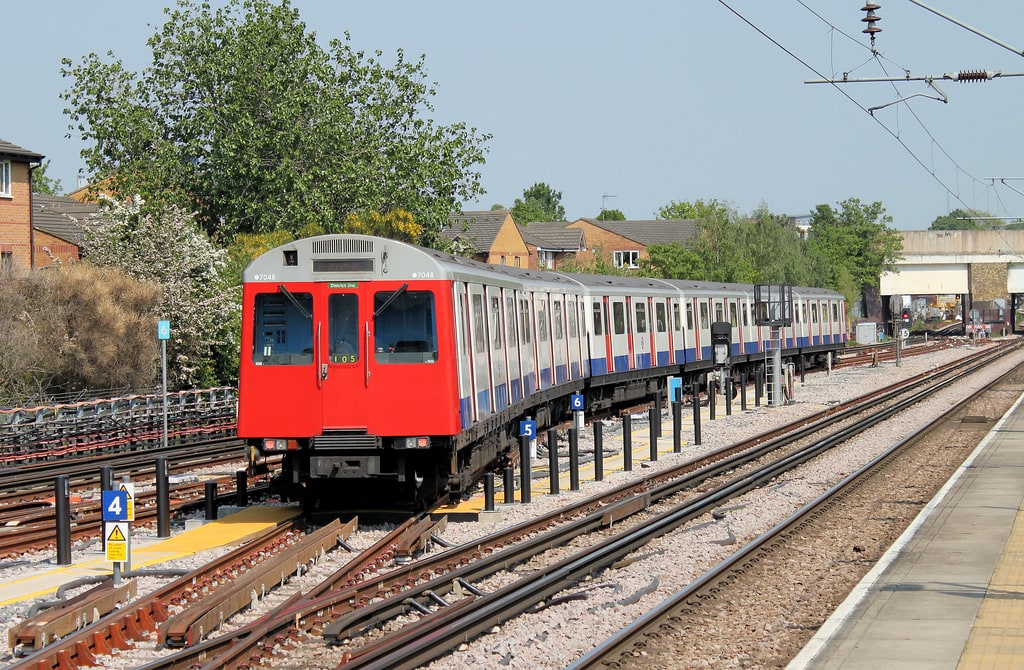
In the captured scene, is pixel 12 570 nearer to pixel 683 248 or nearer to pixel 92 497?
pixel 92 497

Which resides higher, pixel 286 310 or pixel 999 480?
pixel 286 310

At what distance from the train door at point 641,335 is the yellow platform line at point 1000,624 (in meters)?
19.4

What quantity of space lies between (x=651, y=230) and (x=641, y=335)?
73384 millimetres

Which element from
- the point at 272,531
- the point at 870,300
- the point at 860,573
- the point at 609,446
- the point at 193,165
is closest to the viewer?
the point at 860,573

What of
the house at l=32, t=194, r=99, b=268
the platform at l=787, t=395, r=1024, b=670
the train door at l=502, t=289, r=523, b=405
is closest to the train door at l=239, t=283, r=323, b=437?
the train door at l=502, t=289, r=523, b=405

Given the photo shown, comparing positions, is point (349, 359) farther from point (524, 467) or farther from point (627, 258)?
point (627, 258)

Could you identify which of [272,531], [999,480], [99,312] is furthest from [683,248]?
[272,531]

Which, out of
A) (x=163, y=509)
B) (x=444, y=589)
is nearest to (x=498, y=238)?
(x=163, y=509)

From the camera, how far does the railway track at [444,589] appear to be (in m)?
8.70

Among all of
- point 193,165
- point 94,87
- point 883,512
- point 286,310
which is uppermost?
point 94,87

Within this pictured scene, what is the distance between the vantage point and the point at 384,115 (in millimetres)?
44844

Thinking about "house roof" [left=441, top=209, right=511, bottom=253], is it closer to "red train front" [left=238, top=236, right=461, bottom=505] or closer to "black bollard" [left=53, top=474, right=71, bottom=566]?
"red train front" [left=238, top=236, right=461, bottom=505]

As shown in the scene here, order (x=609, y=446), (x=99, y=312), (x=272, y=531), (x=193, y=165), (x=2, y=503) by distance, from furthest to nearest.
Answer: (x=193, y=165) < (x=99, y=312) < (x=609, y=446) < (x=2, y=503) < (x=272, y=531)

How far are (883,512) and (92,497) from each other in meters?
10.6
